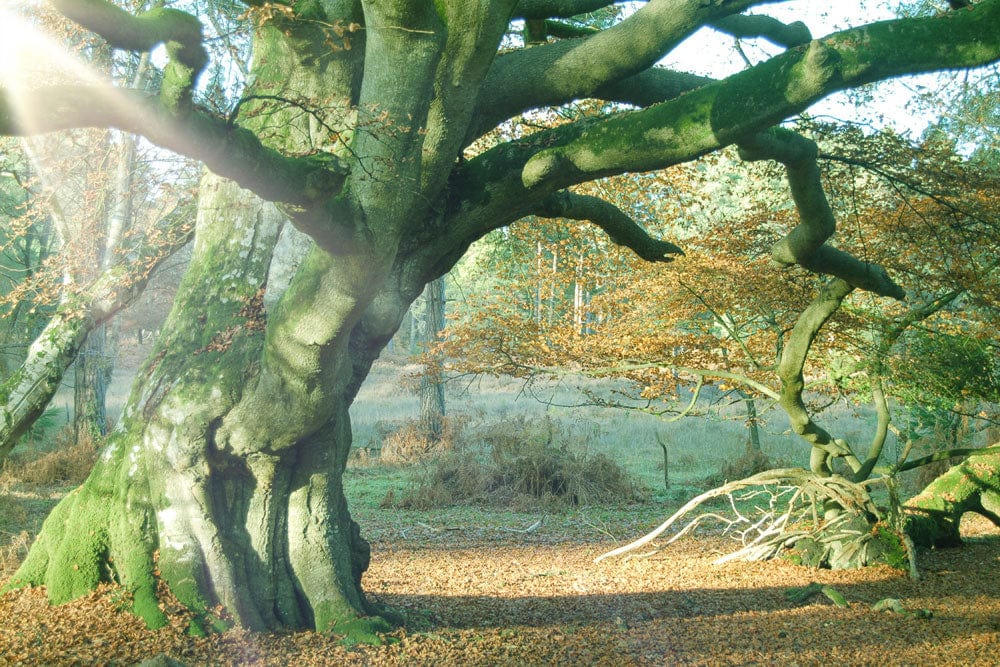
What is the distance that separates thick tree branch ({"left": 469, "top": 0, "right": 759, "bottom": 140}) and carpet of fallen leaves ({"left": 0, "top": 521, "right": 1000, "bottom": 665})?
356 cm

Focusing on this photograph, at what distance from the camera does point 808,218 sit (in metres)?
5.47

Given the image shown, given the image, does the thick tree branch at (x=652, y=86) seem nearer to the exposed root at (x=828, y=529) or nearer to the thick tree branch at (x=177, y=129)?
the thick tree branch at (x=177, y=129)

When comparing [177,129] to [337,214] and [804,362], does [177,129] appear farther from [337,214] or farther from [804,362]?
[804,362]

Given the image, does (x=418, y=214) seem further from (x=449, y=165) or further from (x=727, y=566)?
(x=727, y=566)

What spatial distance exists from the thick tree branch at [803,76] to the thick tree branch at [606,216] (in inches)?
54.7

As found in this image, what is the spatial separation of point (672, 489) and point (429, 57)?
1205 cm

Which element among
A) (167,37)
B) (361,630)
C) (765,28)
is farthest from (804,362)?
(167,37)

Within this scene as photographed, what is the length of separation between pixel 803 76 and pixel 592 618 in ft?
14.7

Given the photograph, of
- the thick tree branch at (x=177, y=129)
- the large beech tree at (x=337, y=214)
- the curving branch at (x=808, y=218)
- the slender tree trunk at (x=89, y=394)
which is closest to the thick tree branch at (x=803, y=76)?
the large beech tree at (x=337, y=214)

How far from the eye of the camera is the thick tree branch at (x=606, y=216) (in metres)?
→ 5.83

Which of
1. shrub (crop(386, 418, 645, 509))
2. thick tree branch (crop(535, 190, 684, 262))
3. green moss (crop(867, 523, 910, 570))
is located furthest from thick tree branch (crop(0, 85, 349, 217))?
shrub (crop(386, 418, 645, 509))

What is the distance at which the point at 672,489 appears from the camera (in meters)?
14.6

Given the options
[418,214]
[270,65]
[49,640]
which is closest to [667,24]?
[418,214]

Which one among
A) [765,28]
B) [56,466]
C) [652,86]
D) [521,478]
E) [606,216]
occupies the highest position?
[765,28]
